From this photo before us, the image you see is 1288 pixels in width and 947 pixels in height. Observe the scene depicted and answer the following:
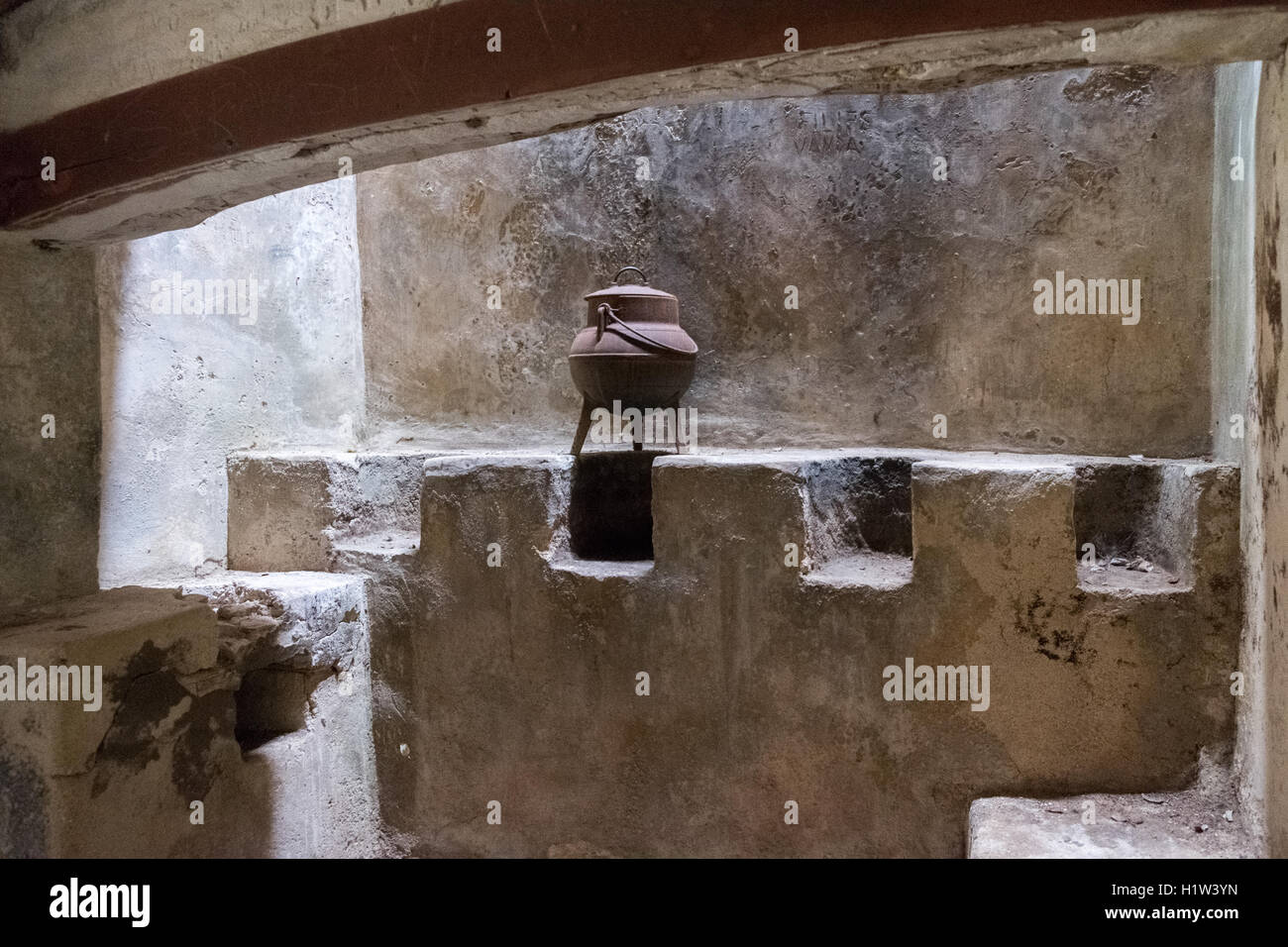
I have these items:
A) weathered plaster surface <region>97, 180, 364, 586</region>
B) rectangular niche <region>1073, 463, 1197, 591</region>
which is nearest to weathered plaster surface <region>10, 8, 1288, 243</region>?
weathered plaster surface <region>97, 180, 364, 586</region>

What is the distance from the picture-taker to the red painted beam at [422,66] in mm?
1658

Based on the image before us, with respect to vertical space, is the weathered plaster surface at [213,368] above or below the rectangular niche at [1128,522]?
above

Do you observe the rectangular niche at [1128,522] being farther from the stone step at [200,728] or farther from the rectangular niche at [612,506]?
the stone step at [200,728]

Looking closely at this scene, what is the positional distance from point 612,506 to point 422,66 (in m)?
2.12

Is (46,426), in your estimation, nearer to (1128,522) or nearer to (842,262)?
(842,262)

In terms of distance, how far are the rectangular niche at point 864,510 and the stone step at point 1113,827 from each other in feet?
3.06

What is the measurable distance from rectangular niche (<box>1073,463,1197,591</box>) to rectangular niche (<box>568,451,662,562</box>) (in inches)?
62.3

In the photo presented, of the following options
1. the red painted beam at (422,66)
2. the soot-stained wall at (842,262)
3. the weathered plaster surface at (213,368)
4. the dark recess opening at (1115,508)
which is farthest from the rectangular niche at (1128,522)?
the weathered plaster surface at (213,368)

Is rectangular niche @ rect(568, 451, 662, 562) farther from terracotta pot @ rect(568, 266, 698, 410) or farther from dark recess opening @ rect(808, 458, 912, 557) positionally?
dark recess opening @ rect(808, 458, 912, 557)

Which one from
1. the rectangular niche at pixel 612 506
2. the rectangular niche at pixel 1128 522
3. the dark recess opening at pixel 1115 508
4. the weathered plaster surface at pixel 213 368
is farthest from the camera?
the rectangular niche at pixel 612 506

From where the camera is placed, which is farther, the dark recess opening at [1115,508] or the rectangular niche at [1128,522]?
the dark recess opening at [1115,508]

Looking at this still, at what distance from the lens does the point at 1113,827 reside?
253 cm

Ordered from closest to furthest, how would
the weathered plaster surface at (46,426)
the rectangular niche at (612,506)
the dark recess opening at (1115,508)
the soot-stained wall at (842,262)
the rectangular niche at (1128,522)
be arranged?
the weathered plaster surface at (46,426) < the rectangular niche at (1128,522) < the dark recess opening at (1115,508) < the soot-stained wall at (842,262) < the rectangular niche at (612,506)

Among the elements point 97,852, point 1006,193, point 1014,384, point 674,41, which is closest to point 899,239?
point 1006,193
